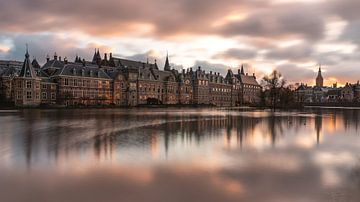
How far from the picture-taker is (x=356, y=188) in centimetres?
976

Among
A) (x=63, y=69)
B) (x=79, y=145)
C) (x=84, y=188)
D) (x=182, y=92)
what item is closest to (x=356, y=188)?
(x=84, y=188)

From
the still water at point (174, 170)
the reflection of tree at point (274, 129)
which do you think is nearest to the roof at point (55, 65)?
the reflection of tree at point (274, 129)

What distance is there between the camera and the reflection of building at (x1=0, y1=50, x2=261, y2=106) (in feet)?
246

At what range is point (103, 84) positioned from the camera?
9119 cm

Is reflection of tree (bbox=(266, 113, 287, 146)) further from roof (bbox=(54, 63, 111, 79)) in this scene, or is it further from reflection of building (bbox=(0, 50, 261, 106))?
roof (bbox=(54, 63, 111, 79))

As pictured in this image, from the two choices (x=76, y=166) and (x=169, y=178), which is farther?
(x=76, y=166)

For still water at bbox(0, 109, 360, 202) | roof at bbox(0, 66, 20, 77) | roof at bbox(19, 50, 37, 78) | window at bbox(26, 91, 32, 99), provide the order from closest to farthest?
still water at bbox(0, 109, 360, 202) → window at bbox(26, 91, 32, 99) → roof at bbox(19, 50, 37, 78) → roof at bbox(0, 66, 20, 77)

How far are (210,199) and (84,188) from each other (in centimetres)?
371

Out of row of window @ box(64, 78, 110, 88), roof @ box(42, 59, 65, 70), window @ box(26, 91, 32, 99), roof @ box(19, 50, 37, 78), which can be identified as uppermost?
roof @ box(42, 59, 65, 70)

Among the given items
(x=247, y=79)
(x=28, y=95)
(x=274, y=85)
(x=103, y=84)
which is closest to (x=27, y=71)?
(x=28, y=95)

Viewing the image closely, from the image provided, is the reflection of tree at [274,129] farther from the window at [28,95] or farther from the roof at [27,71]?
the roof at [27,71]

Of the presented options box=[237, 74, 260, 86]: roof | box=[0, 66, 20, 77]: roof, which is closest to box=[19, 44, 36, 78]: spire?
box=[0, 66, 20, 77]: roof

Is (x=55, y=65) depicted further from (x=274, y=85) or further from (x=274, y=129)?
(x=274, y=129)

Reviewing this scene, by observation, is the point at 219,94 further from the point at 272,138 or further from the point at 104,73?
the point at 272,138
